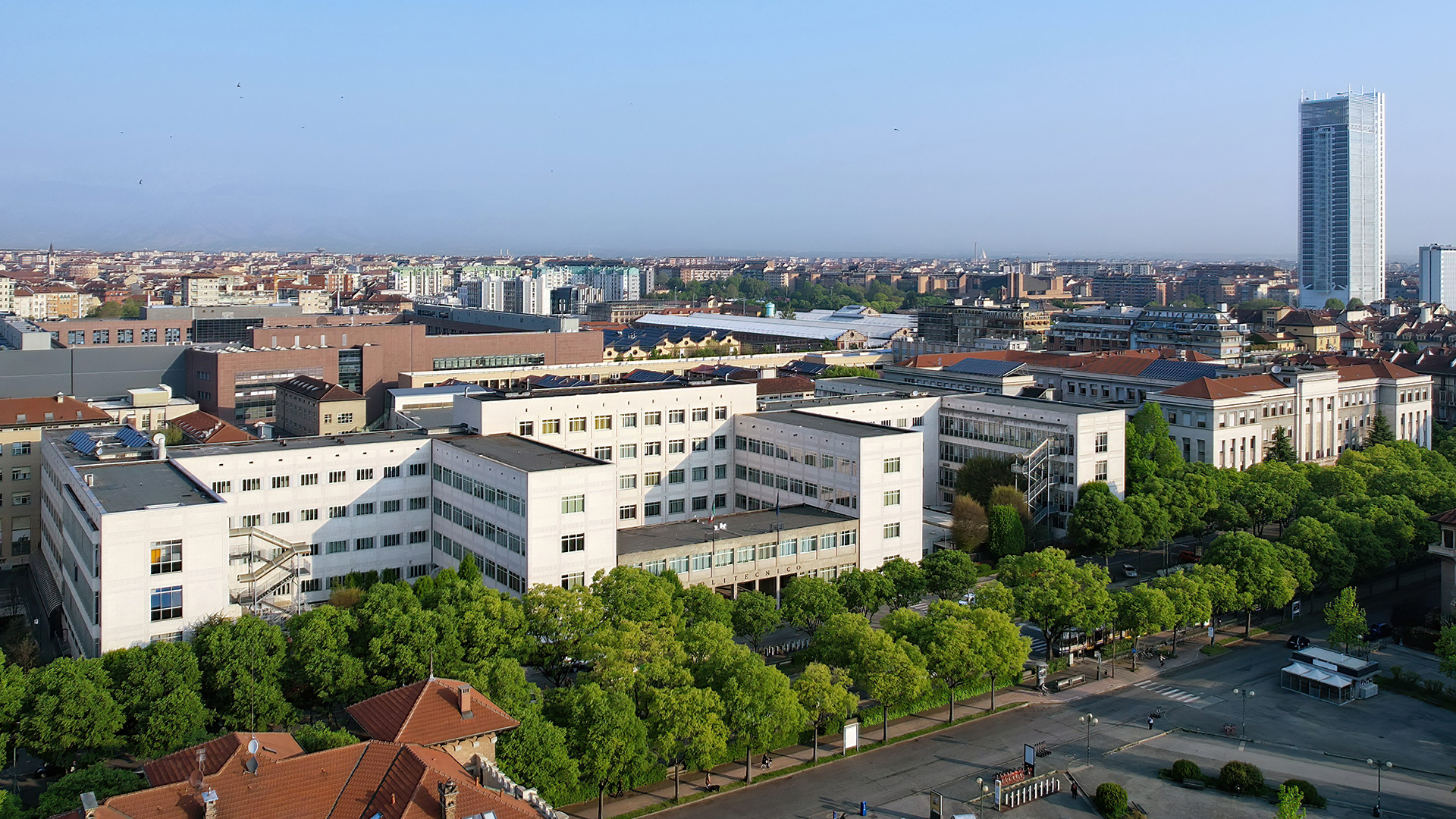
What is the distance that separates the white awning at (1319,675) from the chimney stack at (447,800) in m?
27.0

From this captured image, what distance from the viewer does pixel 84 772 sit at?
869 inches

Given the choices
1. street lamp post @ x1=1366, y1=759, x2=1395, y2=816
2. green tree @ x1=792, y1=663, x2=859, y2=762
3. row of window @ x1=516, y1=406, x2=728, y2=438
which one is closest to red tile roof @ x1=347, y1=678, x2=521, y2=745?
green tree @ x1=792, y1=663, x2=859, y2=762

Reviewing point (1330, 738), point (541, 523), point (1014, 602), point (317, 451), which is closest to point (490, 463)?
point (541, 523)

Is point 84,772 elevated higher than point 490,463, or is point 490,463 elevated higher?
point 490,463

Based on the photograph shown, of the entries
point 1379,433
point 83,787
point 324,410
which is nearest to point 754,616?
point 83,787

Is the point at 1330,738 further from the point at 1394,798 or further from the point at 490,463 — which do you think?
the point at 490,463

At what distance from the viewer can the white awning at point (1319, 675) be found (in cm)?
3444

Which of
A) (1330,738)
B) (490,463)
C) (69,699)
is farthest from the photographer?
(490,463)

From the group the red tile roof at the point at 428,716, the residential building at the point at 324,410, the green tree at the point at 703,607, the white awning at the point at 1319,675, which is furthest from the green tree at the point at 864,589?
the residential building at the point at 324,410

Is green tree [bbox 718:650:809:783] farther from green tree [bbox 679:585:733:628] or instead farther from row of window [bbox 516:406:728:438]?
row of window [bbox 516:406:728:438]

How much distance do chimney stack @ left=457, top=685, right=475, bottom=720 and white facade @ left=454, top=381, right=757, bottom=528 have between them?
2335cm

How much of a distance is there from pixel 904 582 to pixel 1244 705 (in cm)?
1035

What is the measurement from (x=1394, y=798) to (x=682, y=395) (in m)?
29.0

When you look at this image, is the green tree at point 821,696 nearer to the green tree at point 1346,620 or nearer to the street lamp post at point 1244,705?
the street lamp post at point 1244,705
